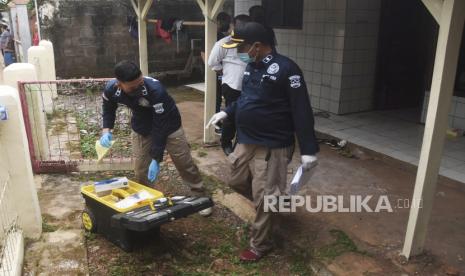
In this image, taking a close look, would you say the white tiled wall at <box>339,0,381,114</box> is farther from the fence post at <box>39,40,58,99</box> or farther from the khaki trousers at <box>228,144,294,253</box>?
the fence post at <box>39,40,58,99</box>

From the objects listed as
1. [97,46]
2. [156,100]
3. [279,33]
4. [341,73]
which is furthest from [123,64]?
[97,46]

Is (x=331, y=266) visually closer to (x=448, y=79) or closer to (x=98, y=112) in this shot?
(x=448, y=79)

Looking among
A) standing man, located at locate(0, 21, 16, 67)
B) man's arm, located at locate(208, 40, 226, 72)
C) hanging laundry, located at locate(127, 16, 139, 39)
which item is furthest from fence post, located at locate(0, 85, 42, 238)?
standing man, located at locate(0, 21, 16, 67)

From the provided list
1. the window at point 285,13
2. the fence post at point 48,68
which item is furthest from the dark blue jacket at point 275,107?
the fence post at point 48,68

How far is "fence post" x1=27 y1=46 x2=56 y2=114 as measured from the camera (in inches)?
300

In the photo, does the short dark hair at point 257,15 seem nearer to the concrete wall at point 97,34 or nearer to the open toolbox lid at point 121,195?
the open toolbox lid at point 121,195

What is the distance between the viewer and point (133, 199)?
3.29 meters

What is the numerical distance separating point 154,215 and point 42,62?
6524 mm

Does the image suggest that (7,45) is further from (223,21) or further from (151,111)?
(151,111)

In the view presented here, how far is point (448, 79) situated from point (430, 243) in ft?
4.53

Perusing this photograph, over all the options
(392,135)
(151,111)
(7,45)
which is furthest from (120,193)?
(7,45)

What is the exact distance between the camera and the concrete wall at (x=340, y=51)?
6.41 meters

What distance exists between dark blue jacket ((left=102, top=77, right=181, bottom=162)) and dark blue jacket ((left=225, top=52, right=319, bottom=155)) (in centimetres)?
66

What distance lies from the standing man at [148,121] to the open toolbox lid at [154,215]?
44 centimetres
